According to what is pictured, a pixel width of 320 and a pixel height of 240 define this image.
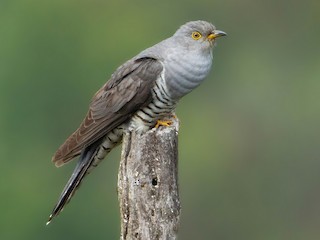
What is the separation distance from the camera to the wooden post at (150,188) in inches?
228

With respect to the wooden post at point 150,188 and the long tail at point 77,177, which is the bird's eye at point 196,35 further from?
the wooden post at point 150,188

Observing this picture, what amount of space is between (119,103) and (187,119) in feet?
40.3

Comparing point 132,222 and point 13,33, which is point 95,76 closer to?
point 13,33

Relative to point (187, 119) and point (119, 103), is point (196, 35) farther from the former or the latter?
point (187, 119)

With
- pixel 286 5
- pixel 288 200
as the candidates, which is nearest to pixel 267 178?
pixel 288 200

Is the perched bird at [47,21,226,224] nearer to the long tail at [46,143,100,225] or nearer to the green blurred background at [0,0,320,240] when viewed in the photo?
the long tail at [46,143,100,225]

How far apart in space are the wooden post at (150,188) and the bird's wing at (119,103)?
756mm

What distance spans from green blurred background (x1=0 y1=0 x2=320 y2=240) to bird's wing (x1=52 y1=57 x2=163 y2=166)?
7681 mm

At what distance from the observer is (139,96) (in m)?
6.70

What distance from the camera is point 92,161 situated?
22.2 ft

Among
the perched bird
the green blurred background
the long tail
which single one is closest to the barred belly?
the perched bird

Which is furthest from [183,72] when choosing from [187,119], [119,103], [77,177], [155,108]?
[187,119]

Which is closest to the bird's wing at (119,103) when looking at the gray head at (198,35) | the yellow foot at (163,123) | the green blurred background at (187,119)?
the yellow foot at (163,123)

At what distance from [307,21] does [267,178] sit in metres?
6.72
